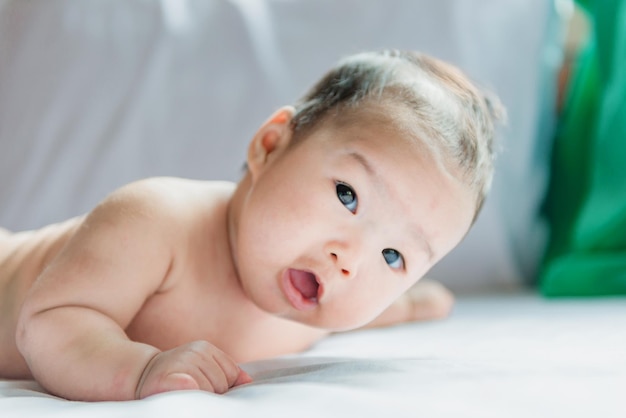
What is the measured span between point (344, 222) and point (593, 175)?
867 millimetres

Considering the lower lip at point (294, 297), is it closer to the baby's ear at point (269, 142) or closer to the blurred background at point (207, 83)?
the baby's ear at point (269, 142)

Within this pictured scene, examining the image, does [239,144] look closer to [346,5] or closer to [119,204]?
[346,5]

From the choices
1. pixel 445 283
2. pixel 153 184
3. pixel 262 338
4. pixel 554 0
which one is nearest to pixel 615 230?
pixel 445 283

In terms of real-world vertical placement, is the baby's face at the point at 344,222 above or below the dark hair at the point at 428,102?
below

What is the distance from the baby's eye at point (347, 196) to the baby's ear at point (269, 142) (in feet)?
0.42

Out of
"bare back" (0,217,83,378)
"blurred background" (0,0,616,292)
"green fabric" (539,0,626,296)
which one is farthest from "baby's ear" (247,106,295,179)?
"green fabric" (539,0,626,296)

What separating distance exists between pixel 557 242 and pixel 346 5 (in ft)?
2.08

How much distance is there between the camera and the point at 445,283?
1781 millimetres

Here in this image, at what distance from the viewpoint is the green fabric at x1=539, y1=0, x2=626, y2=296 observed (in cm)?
168

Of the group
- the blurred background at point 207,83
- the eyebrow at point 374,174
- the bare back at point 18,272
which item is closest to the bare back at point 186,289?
the bare back at point 18,272

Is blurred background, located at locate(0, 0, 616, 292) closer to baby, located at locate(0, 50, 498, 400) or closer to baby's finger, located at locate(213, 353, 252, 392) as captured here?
baby, located at locate(0, 50, 498, 400)

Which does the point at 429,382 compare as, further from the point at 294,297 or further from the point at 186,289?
the point at 186,289

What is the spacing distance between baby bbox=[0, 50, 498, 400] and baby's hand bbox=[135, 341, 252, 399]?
3 cm

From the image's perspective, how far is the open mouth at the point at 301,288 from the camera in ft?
3.49
